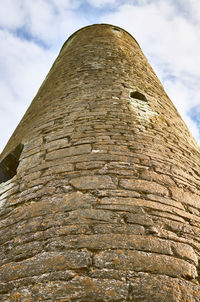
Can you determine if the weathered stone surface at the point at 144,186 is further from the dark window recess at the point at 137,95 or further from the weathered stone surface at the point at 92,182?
the dark window recess at the point at 137,95

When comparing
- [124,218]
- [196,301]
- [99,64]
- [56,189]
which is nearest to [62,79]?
[99,64]

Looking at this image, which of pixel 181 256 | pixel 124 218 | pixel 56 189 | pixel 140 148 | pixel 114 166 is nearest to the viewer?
pixel 181 256

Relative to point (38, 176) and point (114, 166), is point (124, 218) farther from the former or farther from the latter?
point (38, 176)

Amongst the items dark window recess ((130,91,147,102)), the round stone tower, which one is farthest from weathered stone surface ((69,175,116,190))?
dark window recess ((130,91,147,102))

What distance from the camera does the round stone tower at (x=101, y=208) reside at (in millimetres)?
1227

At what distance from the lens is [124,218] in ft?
5.06

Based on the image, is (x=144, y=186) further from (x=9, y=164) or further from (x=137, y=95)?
(x=9, y=164)

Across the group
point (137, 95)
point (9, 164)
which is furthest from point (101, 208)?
point (137, 95)

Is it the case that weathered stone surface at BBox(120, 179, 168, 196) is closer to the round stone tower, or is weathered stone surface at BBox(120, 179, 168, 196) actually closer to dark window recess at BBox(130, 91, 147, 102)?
the round stone tower

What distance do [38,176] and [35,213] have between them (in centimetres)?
42

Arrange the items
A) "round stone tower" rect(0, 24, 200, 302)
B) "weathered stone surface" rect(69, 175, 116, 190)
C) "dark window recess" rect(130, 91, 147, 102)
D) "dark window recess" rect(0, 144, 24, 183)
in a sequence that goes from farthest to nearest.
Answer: "dark window recess" rect(130, 91, 147, 102), "dark window recess" rect(0, 144, 24, 183), "weathered stone surface" rect(69, 175, 116, 190), "round stone tower" rect(0, 24, 200, 302)

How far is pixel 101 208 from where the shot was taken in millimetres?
1602

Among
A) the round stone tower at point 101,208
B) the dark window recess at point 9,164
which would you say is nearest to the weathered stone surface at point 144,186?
the round stone tower at point 101,208

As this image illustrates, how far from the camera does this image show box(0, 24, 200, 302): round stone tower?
1227mm
